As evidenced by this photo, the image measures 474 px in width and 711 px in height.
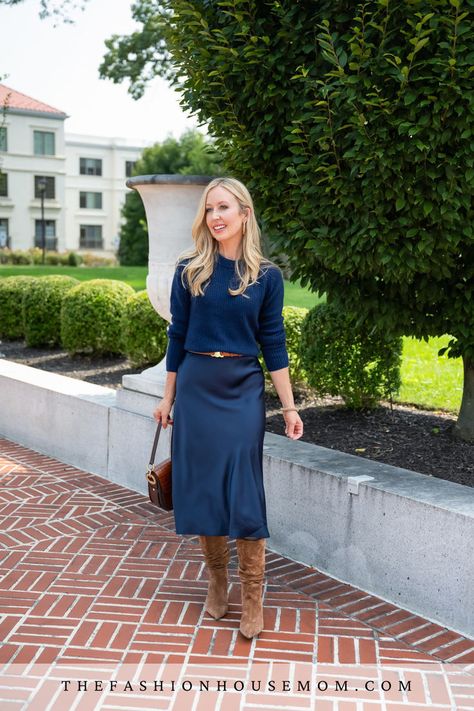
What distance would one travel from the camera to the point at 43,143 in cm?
5569

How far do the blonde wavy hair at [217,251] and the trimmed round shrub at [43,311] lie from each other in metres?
6.74

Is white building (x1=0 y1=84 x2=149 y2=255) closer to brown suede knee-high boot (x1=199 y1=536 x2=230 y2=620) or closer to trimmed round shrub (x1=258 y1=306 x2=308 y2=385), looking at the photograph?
trimmed round shrub (x1=258 y1=306 x2=308 y2=385)

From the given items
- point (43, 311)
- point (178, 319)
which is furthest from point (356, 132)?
point (43, 311)

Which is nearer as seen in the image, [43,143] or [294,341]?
[294,341]

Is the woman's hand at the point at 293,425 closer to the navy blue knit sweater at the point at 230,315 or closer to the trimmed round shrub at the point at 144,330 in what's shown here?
the navy blue knit sweater at the point at 230,315

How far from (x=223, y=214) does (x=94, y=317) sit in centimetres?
585

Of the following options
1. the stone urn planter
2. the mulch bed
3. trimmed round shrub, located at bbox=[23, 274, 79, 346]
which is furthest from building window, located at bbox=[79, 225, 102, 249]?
the stone urn planter

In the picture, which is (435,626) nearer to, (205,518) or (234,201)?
(205,518)

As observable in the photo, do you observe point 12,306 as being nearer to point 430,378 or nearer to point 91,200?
point 430,378

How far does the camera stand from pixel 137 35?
21359 millimetres

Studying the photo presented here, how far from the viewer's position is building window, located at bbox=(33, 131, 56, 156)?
55.4m

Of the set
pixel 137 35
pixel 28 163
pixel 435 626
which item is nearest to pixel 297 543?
pixel 435 626

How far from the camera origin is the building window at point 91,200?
65438 millimetres

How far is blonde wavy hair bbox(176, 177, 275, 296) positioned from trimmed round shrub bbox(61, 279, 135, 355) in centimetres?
555
